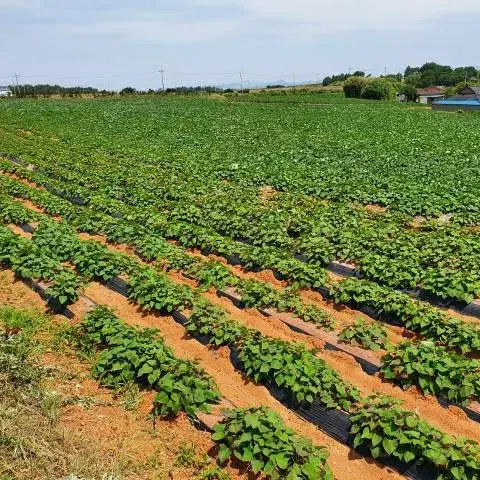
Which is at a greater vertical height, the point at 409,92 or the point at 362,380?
the point at 362,380

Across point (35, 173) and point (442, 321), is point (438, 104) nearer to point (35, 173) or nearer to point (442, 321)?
point (35, 173)

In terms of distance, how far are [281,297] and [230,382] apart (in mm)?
2145

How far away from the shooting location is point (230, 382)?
21.6ft

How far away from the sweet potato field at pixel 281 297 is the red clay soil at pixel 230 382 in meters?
0.02

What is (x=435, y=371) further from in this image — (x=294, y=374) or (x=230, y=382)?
(x=230, y=382)

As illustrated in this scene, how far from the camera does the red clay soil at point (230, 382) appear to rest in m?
5.19

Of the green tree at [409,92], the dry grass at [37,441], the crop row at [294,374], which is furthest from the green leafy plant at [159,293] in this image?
the green tree at [409,92]

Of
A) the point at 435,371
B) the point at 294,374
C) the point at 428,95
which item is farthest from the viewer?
the point at 428,95

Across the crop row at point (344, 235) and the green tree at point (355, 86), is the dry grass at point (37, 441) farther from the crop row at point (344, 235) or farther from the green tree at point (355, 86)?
the green tree at point (355, 86)

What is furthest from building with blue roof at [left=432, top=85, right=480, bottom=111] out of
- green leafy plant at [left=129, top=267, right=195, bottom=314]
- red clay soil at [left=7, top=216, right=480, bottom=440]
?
green leafy plant at [left=129, top=267, right=195, bottom=314]

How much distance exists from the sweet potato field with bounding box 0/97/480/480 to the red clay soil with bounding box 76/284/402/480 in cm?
2

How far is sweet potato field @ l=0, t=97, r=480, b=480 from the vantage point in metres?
5.27

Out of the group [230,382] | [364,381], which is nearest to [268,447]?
[230,382]

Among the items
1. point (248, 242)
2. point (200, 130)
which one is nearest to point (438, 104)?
point (200, 130)
